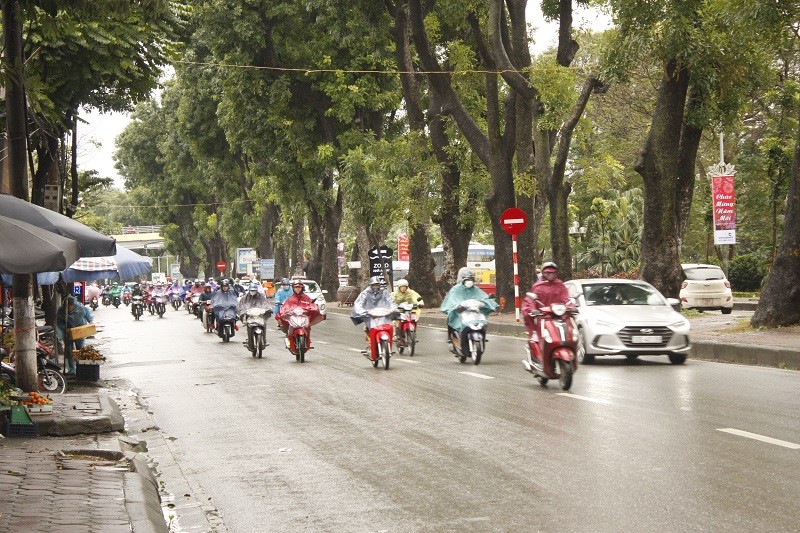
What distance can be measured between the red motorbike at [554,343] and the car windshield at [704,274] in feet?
70.9

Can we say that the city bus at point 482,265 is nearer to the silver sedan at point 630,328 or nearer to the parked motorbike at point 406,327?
the parked motorbike at point 406,327

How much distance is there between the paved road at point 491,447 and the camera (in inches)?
298

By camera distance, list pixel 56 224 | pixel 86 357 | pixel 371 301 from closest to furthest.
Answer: pixel 56 224 < pixel 86 357 < pixel 371 301

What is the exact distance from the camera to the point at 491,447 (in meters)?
10.4

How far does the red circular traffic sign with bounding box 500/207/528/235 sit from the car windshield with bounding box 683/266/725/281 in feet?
22.4

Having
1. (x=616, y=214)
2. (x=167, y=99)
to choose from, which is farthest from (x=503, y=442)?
(x=167, y=99)

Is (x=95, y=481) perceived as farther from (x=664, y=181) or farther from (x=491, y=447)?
(x=664, y=181)

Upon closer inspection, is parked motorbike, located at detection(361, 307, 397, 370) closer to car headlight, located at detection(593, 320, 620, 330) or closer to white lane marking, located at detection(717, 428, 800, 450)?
car headlight, located at detection(593, 320, 620, 330)

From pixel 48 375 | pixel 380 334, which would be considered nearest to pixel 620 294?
pixel 380 334

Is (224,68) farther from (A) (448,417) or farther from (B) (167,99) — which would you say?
(A) (448,417)

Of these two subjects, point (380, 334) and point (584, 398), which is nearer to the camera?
point (584, 398)

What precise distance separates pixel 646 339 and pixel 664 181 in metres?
8.36

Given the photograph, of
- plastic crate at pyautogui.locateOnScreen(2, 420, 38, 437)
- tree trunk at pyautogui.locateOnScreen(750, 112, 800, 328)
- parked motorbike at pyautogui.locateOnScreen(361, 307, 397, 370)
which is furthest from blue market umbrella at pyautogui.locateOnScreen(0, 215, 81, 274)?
tree trunk at pyautogui.locateOnScreen(750, 112, 800, 328)

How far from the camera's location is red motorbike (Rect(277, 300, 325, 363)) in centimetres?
2278
